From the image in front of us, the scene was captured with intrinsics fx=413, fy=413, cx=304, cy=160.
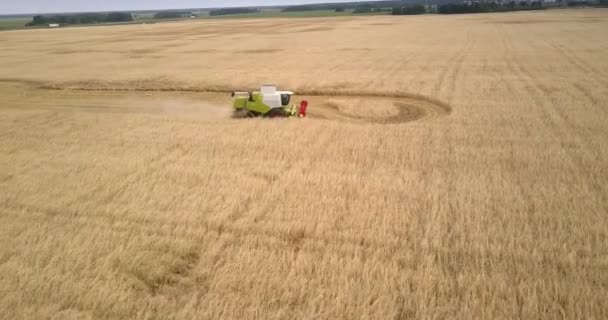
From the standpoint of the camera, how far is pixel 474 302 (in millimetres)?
5023

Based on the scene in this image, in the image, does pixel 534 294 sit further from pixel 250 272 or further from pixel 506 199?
pixel 250 272

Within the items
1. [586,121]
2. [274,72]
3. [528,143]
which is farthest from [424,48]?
[528,143]

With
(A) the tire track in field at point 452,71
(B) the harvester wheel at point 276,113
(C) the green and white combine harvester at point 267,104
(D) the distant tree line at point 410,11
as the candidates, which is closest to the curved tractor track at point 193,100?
(C) the green and white combine harvester at point 267,104

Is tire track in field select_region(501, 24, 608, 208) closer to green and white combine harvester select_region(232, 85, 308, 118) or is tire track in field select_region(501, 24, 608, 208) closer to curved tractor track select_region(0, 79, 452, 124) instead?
curved tractor track select_region(0, 79, 452, 124)

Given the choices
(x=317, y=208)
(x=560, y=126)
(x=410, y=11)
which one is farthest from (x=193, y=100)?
(x=410, y=11)

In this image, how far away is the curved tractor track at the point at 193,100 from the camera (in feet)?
46.4

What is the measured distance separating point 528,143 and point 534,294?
20.8ft

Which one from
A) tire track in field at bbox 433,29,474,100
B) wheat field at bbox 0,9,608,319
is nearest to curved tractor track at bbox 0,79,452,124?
wheat field at bbox 0,9,608,319

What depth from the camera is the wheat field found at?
521cm

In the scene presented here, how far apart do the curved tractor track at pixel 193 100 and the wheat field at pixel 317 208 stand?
18 cm

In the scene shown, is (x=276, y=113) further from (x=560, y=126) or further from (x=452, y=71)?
(x=452, y=71)

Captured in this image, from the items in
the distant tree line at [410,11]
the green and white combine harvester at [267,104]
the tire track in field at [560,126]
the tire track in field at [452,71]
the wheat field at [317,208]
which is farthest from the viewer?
the distant tree line at [410,11]

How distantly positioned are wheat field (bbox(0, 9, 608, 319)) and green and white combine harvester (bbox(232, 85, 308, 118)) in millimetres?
735

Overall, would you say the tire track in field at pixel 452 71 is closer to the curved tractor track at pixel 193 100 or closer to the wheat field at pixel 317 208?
the wheat field at pixel 317 208
